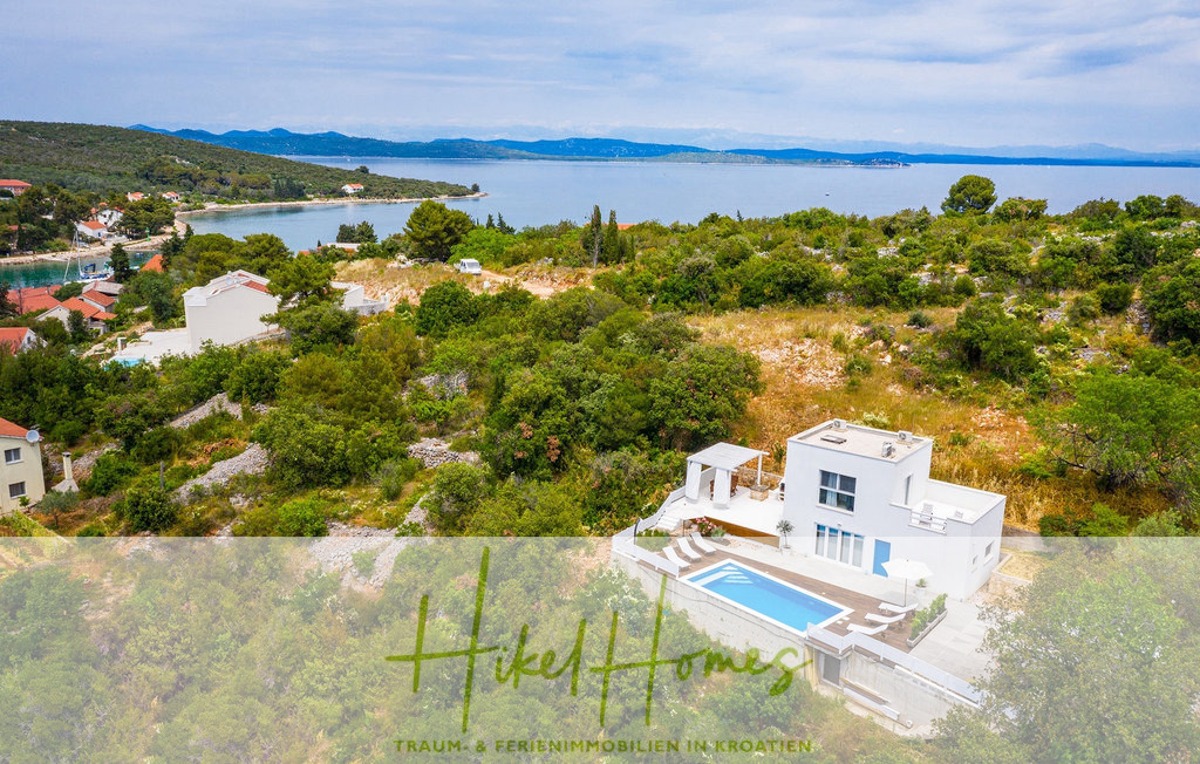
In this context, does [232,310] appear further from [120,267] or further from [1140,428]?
[120,267]

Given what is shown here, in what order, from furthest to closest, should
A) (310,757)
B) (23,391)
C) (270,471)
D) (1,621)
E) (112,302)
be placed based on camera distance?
(112,302), (23,391), (270,471), (1,621), (310,757)

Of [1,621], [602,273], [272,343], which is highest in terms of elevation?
[602,273]

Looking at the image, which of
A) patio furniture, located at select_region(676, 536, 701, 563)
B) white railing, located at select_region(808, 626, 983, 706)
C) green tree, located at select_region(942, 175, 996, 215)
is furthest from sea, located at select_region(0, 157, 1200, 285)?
white railing, located at select_region(808, 626, 983, 706)

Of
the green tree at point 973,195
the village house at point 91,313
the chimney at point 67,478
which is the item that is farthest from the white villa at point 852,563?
the village house at point 91,313

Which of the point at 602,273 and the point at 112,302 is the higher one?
the point at 602,273

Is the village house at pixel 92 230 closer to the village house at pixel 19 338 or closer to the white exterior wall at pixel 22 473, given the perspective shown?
the village house at pixel 19 338

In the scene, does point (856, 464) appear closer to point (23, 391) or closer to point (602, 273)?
point (602, 273)

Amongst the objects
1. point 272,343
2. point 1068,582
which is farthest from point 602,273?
point 1068,582
